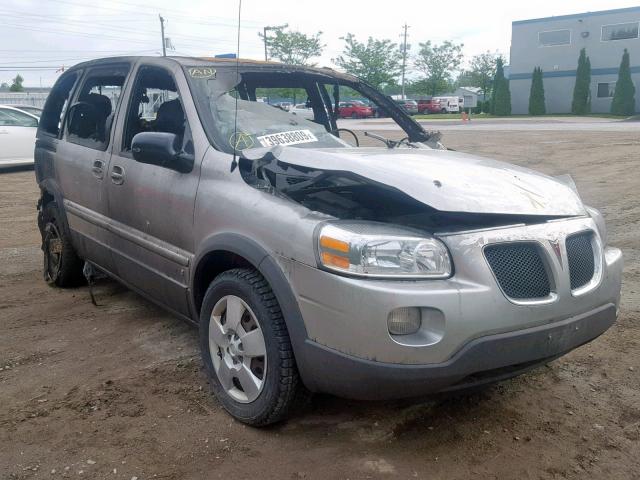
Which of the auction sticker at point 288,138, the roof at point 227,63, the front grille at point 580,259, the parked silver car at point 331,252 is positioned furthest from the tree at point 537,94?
the front grille at point 580,259

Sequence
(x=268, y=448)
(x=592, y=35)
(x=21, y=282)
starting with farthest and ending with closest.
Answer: (x=592, y=35) < (x=21, y=282) < (x=268, y=448)

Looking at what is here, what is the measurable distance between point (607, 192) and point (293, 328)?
8080 mm

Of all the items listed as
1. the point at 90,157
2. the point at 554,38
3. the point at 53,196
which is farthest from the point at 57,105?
the point at 554,38

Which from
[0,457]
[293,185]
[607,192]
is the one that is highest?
[293,185]

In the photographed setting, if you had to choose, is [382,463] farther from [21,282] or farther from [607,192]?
[607,192]

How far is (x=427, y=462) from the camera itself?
8.95ft

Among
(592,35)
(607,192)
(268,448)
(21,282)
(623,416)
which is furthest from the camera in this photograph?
(592,35)

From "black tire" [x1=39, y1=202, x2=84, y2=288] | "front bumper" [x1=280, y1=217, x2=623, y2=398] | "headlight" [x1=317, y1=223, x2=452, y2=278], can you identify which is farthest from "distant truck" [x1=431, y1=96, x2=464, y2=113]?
"headlight" [x1=317, y1=223, x2=452, y2=278]

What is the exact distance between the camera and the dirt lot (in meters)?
2.72

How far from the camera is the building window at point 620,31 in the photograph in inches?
1652

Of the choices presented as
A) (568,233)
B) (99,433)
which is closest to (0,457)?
(99,433)

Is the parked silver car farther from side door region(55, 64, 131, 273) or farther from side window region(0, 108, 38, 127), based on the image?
side window region(0, 108, 38, 127)

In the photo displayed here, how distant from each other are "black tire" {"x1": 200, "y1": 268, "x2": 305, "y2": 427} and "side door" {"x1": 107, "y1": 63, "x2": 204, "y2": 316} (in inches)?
19.0

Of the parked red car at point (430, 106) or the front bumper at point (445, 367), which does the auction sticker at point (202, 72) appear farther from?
the parked red car at point (430, 106)
